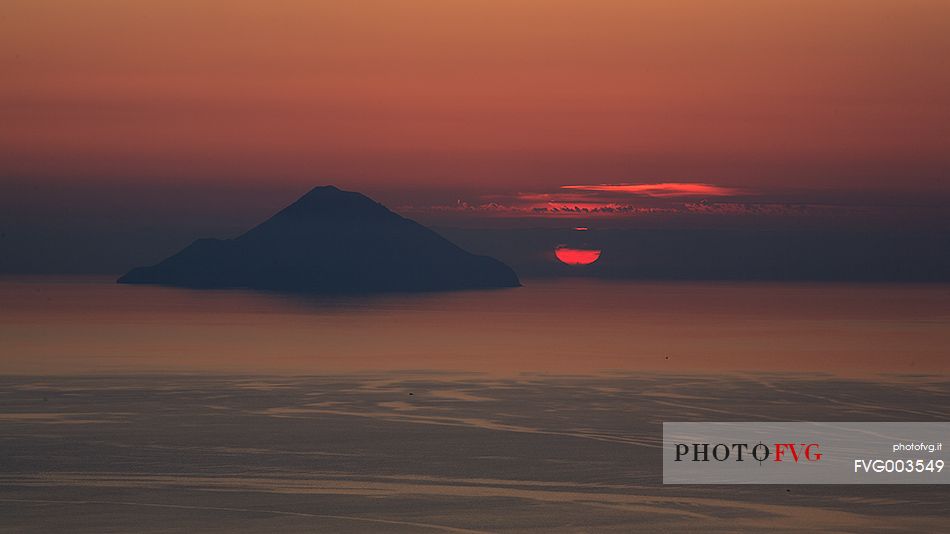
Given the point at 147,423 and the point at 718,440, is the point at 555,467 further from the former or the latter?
the point at 147,423

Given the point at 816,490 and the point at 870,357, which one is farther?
the point at 870,357

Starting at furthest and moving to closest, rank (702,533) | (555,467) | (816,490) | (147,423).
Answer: (147,423), (555,467), (816,490), (702,533)

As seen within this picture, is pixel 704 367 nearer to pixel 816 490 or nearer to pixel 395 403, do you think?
pixel 395 403

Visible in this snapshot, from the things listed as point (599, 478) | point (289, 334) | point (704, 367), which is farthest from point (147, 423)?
point (289, 334)

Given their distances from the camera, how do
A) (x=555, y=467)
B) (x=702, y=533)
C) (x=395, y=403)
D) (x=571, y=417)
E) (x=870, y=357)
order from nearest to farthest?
(x=702, y=533) → (x=555, y=467) → (x=571, y=417) → (x=395, y=403) → (x=870, y=357)

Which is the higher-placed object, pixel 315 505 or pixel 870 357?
pixel 870 357

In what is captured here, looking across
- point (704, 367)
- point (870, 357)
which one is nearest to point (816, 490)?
point (704, 367)

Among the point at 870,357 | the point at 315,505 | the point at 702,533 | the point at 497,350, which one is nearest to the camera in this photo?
the point at 702,533

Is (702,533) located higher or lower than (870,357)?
lower

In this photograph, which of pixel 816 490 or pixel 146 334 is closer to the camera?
pixel 816 490
